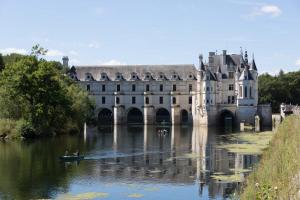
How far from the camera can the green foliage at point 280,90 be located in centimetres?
8969

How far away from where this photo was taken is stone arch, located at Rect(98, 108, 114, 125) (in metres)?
86.2

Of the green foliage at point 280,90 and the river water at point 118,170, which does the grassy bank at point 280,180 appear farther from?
the green foliage at point 280,90

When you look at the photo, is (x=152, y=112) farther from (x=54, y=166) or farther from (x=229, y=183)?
(x=229, y=183)

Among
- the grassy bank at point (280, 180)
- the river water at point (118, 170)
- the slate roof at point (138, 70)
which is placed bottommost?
the river water at point (118, 170)

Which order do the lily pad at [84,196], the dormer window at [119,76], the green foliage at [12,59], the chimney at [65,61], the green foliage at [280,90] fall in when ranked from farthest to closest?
the chimney at [65,61], the green foliage at [280,90], the dormer window at [119,76], the green foliage at [12,59], the lily pad at [84,196]

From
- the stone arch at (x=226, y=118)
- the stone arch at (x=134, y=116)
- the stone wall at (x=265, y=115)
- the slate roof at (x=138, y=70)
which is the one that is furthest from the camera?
the stone arch at (x=134, y=116)

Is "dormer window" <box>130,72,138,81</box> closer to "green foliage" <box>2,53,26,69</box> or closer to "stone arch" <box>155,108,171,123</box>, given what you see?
"stone arch" <box>155,108,171,123</box>

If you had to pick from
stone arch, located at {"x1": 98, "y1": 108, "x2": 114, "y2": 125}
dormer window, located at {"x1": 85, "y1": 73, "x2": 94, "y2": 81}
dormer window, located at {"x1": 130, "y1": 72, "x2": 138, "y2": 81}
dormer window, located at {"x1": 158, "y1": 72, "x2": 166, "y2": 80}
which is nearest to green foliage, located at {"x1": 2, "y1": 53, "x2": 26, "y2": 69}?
dormer window, located at {"x1": 85, "y1": 73, "x2": 94, "y2": 81}

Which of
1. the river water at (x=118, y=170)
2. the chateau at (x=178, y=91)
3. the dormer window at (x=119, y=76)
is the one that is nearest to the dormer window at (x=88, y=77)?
the chateau at (x=178, y=91)

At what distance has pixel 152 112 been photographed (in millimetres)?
84438

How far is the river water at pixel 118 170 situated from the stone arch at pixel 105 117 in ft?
115

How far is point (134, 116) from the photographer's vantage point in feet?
294

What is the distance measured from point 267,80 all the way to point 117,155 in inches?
2266

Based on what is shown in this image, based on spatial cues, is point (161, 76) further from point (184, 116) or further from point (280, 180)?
point (280, 180)
